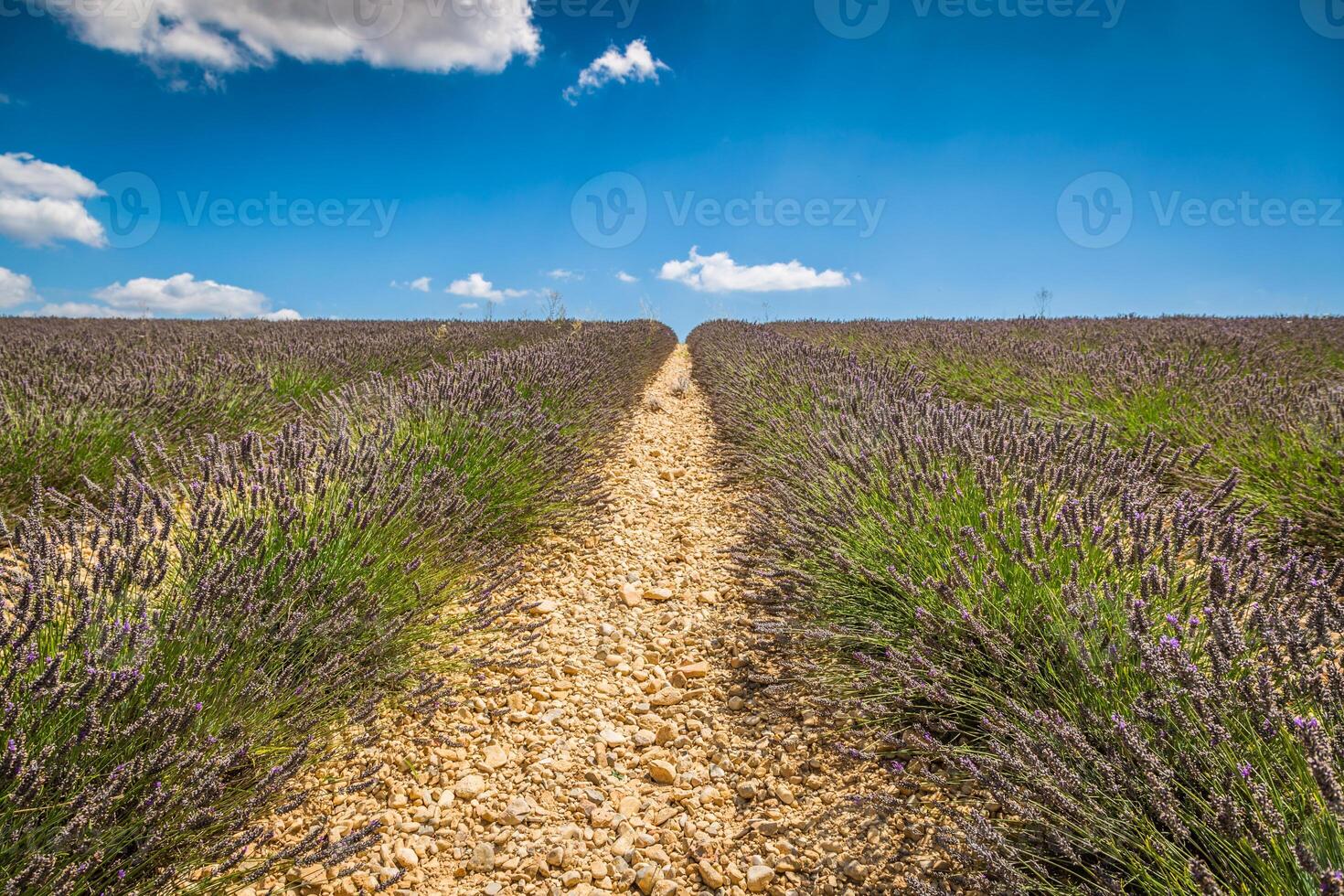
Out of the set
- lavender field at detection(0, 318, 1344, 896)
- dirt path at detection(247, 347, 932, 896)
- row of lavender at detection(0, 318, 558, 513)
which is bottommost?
dirt path at detection(247, 347, 932, 896)

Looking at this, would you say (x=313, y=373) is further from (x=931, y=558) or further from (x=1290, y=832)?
(x=1290, y=832)

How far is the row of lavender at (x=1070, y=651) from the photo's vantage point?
1.20 m

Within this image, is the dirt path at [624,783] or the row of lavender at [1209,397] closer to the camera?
the dirt path at [624,783]

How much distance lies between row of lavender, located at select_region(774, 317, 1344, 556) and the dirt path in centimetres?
198

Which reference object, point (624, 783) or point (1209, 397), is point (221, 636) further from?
point (1209, 397)

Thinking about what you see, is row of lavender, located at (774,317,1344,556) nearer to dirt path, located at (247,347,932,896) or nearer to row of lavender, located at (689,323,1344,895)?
row of lavender, located at (689,323,1344,895)

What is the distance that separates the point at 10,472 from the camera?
12.3 feet

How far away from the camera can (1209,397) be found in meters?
5.16

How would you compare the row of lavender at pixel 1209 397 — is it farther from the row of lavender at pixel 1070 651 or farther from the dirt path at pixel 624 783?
the dirt path at pixel 624 783

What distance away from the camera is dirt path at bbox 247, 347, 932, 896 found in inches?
67.2

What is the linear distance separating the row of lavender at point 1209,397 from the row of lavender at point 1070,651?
824 mm

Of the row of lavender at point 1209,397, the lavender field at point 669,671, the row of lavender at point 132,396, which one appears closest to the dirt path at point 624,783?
the lavender field at point 669,671

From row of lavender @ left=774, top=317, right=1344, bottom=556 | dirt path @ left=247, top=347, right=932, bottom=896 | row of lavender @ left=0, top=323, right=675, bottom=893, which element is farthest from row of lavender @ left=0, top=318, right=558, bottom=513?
row of lavender @ left=774, top=317, right=1344, bottom=556

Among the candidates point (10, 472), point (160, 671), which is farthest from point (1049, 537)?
point (10, 472)
